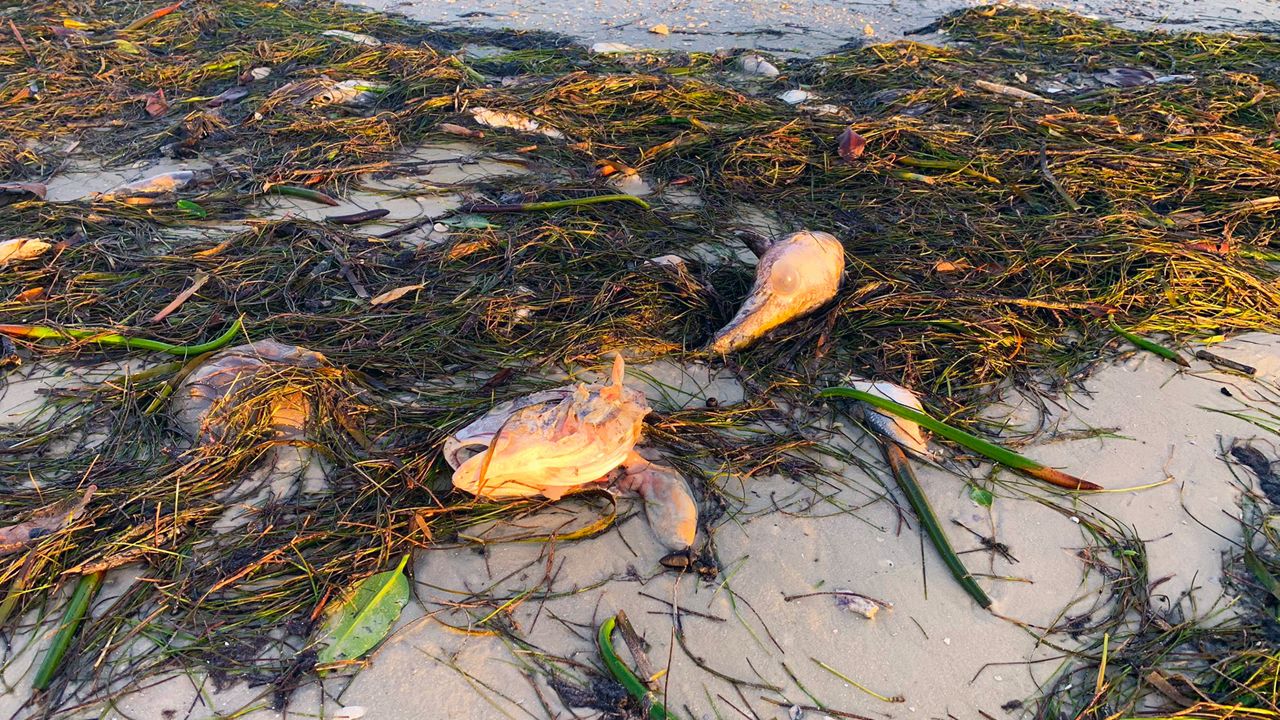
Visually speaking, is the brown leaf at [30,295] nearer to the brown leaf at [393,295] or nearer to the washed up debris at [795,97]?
the brown leaf at [393,295]

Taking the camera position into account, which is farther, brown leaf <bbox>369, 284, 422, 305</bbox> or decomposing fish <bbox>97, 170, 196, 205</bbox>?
decomposing fish <bbox>97, 170, 196, 205</bbox>

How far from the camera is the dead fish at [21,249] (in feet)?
9.84

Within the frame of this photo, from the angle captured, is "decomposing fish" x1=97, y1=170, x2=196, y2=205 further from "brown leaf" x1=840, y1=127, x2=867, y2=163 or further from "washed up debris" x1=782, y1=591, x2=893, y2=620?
"washed up debris" x1=782, y1=591, x2=893, y2=620

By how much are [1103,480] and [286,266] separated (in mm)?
2944

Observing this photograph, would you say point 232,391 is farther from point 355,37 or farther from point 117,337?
point 355,37

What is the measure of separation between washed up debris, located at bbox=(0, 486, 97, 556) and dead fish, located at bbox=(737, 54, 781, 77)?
4522 millimetres

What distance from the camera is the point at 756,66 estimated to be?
525 centimetres

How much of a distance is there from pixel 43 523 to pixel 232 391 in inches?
21.3

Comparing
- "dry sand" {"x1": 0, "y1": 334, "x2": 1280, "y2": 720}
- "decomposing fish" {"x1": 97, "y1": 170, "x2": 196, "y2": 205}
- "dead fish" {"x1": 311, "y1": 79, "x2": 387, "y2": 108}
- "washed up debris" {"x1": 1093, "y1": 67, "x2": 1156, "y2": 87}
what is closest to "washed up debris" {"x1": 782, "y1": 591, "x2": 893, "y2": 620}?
"dry sand" {"x1": 0, "y1": 334, "x2": 1280, "y2": 720}

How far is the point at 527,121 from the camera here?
4258mm

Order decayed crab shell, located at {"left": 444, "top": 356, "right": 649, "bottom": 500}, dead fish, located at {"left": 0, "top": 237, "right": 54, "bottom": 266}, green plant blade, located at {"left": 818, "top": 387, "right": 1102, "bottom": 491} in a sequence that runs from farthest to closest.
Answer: dead fish, located at {"left": 0, "top": 237, "right": 54, "bottom": 266} → green plant blade, located at {"left": 818, "top": 387, "right": 1102, "bottom": 491} → decayed crab shell, located at {"left": 444, "top": 356, "right": 649, "bottom": 500}

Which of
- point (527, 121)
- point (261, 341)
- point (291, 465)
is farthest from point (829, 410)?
point (527, 121)

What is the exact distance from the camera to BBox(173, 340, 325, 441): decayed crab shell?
219 cm

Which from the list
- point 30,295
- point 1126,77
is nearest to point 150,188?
point 30,295
